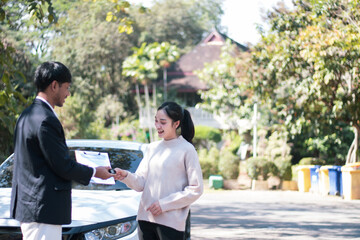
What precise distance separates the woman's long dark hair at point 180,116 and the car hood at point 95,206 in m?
0.95

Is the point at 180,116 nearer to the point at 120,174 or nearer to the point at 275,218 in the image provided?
the point at 120,174

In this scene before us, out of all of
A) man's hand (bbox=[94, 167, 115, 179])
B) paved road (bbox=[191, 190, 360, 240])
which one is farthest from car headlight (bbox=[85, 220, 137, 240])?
paved road (bbox=[191, 190, 360, 240])

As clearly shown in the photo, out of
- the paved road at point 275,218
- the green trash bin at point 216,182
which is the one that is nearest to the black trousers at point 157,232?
the paved road at point 275,218

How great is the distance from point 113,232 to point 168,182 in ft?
3.39

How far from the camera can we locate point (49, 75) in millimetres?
3930

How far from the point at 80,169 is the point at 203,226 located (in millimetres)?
8575

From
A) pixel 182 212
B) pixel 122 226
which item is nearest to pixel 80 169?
pixel 182 212

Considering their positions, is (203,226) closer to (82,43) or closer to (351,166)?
(351,166)

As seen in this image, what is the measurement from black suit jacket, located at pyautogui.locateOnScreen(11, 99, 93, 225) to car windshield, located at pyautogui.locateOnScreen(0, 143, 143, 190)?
2.53 m

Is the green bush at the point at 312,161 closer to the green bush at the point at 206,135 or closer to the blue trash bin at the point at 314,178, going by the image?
the blue trash bin at the point at 314,178

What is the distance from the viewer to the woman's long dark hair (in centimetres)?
477

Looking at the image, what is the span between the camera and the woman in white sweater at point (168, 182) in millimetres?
4625

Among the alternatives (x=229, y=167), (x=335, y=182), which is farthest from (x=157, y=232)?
(x=229, y=167)

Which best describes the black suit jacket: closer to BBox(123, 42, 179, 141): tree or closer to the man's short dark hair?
the man's short dark hair
